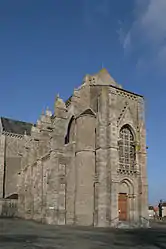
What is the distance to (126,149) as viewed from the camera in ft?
101

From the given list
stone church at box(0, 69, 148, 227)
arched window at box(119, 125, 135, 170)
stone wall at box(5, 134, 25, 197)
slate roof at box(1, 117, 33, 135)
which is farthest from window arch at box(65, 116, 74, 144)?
slate roof at box(1, 117, 33, 135)

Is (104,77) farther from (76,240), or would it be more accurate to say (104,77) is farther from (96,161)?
(76,240)

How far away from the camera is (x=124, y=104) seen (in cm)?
3173

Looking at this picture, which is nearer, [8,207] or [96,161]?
[96,161]

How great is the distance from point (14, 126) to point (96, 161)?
3758 centimetres

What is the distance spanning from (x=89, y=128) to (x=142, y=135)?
232 inches

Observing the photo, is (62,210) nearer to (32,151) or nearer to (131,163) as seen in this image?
(131,163)

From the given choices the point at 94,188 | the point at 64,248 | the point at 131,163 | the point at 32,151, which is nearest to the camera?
the point at 64,248

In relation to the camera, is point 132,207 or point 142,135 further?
point 142,135

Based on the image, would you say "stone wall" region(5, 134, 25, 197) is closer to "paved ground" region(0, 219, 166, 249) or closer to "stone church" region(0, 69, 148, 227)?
"stone church" region(0, 69, 148, 227)


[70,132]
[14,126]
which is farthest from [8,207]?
[70,132]

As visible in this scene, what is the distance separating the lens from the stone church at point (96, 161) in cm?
2800

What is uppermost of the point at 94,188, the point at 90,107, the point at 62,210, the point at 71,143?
the point at 90,107

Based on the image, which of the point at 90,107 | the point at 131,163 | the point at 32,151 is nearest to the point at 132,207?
the point at 131,163
